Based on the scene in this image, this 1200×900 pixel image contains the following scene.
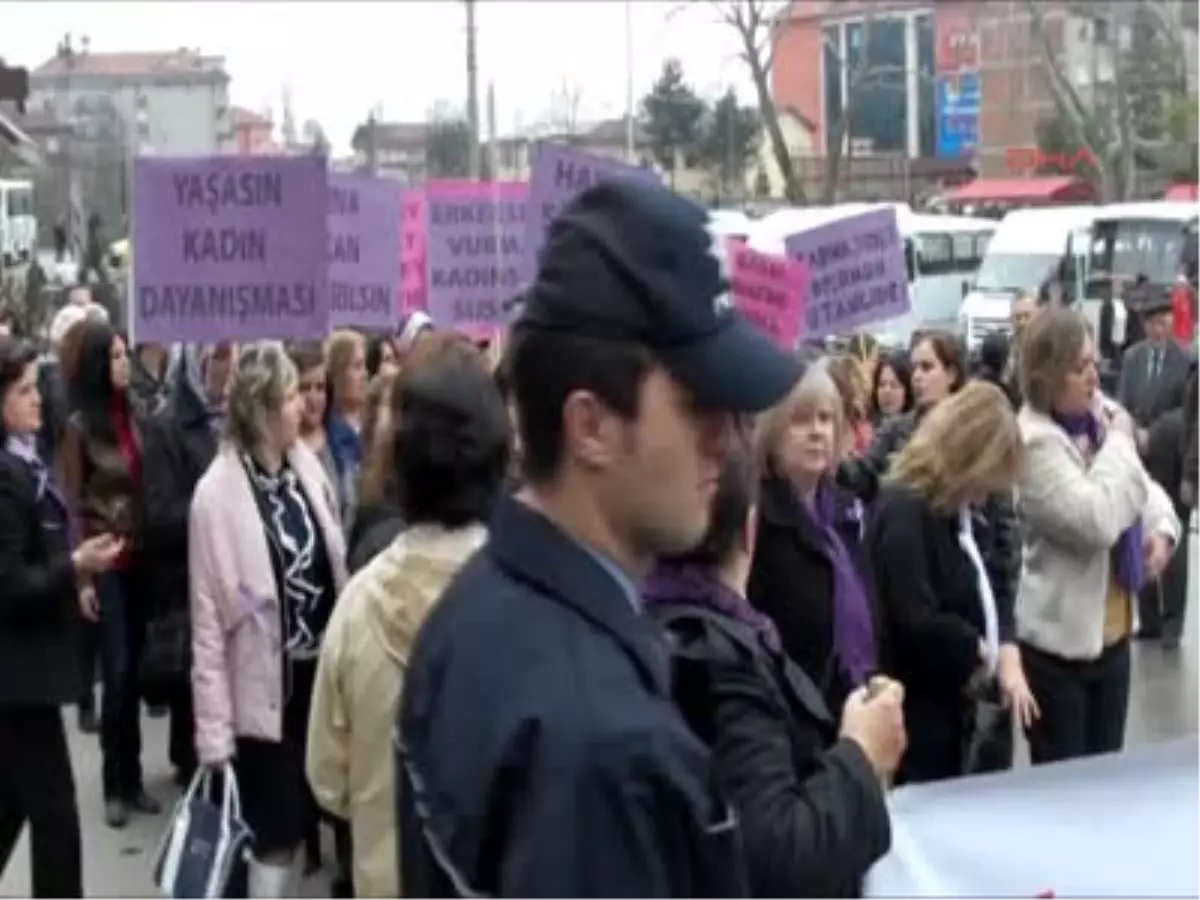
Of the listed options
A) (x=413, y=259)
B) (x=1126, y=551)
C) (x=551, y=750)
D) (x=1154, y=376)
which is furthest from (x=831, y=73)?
(x=551, y=750)

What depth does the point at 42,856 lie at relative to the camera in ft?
20.4

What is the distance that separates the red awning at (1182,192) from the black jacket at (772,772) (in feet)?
157

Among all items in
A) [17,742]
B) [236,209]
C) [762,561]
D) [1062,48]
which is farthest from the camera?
[1062,48]

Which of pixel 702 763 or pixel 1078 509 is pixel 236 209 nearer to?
pixel 1078 509

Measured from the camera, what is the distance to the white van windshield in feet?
125

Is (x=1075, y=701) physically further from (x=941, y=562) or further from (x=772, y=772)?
(x=772, y=772)

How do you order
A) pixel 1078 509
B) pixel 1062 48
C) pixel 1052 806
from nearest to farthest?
pixel 1052 806 → pixel 1078 509 → pixel 1062 48

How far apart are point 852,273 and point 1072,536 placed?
2690 mm

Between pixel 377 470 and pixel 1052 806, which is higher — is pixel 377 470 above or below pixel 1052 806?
above

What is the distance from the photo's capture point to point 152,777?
8.91 metres

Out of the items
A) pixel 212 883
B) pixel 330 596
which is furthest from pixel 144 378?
pixel 212 883

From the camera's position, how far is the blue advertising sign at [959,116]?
103 m

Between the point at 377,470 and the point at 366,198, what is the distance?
156 inches

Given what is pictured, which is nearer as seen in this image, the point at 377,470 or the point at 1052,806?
the point at 1052,806
